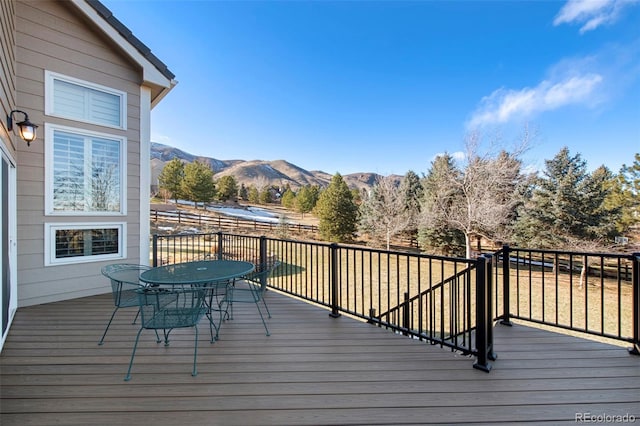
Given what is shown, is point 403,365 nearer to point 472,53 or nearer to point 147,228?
point 147,228

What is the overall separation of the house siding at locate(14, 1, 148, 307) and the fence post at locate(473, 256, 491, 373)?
510 centimetres

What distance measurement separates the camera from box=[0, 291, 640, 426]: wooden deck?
1.64m

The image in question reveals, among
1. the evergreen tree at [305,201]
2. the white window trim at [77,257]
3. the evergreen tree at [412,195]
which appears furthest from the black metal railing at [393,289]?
the evergreen tree at [305,201]

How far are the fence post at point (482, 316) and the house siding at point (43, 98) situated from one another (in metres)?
5.10

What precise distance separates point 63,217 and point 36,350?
2.23 metres

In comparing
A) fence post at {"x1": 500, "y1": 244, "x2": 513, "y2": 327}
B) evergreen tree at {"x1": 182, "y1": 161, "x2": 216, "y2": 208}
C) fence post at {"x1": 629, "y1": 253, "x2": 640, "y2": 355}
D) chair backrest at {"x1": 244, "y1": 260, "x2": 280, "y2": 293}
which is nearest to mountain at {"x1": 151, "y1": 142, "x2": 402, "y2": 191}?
evergreen tree at {"x1": 182, "y1": 161, "x2": 216, "y2": 208}

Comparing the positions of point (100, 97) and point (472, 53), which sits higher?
point (472, 53)

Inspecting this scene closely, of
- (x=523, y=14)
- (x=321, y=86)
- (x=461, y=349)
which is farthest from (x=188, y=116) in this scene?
(x=461, y=349)

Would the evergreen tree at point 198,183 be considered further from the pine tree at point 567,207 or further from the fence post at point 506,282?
the fence post at point 506,282

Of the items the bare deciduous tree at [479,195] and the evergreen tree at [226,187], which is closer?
the bare deciduous tree at [479,195]

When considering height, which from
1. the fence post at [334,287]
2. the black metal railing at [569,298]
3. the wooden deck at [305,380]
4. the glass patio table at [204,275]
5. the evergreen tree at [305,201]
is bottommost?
the black metal railing at [569,298]

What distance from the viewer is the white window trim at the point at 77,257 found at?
12.5ft

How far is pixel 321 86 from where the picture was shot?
1460 cm

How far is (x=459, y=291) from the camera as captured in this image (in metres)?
4.39
